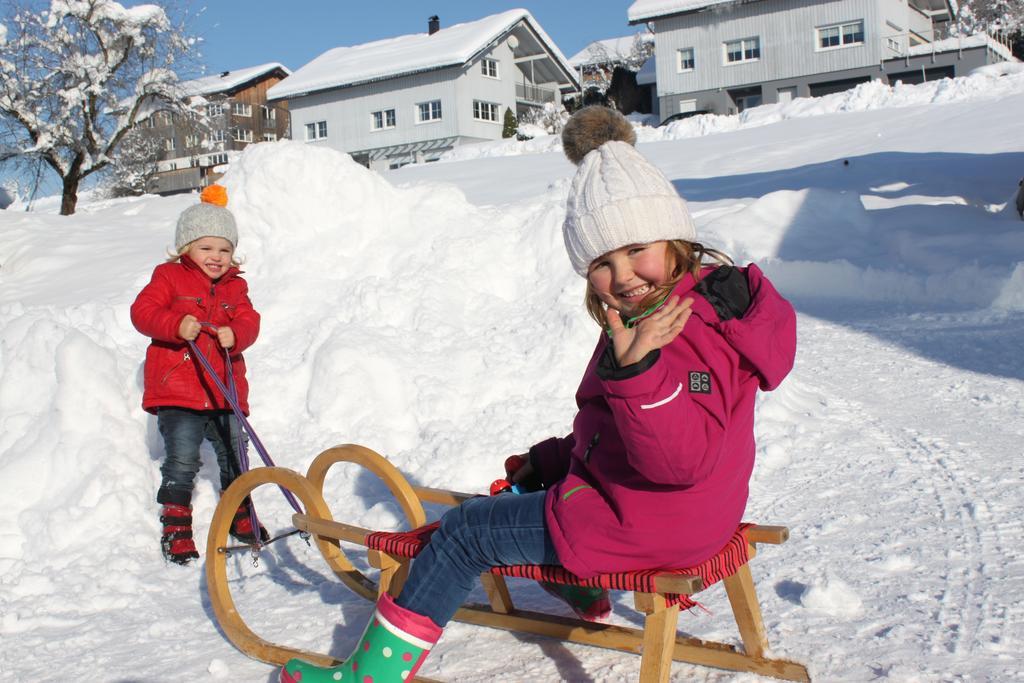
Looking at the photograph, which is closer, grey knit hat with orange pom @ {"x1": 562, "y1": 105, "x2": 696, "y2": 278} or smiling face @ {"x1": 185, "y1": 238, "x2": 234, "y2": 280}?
grey knit hat with orange pom @ {"x1": 562, "y1": 105, "x2": 696, "y2": 278}

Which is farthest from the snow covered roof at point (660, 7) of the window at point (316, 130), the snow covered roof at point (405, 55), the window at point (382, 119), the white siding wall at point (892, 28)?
the window at point (316, 130)

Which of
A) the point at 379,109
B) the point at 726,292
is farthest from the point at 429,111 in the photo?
the point at 726,292

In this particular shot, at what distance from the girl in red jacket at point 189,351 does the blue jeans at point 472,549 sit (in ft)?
5.54

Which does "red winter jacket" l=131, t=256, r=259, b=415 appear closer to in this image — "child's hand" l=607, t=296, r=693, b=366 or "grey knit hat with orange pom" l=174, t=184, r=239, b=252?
"grey knit hat with orange pom" l=174, t=184, r=239, b=252

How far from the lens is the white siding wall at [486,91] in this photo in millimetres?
38000

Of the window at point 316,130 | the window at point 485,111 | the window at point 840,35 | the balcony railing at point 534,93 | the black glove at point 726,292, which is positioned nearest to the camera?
the black glove at point 726,292

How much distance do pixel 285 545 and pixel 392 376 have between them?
1.48m

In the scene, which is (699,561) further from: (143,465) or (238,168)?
(238,168)

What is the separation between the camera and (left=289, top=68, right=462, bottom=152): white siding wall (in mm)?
38000

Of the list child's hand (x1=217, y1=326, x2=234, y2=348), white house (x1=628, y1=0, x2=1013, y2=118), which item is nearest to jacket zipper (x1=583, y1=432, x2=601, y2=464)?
child's hand (x1=217, y1=326, x2=234, y2=348)

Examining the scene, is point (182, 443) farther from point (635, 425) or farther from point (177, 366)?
point (635, 425)

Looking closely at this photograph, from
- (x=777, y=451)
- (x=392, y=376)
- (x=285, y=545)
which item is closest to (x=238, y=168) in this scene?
(x=392, y=376)

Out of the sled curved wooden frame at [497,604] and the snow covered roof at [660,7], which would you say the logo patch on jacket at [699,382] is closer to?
the sled curved wooden frame at [497,604]

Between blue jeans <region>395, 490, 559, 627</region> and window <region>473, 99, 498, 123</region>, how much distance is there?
124ft
